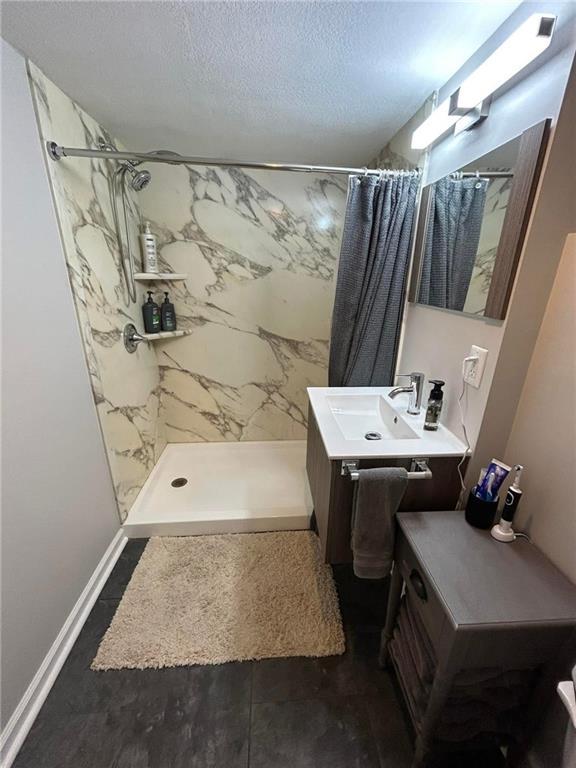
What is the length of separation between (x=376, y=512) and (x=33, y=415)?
1262mm

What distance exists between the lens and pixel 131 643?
126 centimetres

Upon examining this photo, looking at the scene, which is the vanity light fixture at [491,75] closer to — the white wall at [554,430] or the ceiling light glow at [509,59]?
the ceiling light glow at [509,59]

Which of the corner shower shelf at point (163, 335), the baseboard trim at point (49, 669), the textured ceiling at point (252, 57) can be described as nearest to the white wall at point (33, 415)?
the baseboard trim at point (49, 669)

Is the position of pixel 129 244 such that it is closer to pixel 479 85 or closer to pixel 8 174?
pixel 8 174

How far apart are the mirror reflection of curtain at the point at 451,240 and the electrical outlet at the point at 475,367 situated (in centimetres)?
20

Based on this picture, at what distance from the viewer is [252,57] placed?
108 centimetres

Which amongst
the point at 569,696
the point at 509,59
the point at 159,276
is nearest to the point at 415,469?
the point at 569,696

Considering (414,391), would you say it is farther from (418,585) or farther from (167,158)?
(167,158)

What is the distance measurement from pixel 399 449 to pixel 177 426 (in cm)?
200

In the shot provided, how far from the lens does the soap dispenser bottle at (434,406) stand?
3.88 feet

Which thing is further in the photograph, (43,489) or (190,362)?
(190,362)

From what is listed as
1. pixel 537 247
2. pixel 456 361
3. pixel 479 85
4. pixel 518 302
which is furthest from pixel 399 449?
pixel 479 85

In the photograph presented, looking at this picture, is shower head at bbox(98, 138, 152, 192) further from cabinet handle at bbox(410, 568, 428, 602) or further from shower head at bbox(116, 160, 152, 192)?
cabinet handle at bbox(410, 568, 428, 602)

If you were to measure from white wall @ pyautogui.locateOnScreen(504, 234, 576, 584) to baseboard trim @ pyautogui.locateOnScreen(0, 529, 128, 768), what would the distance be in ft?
5.73
